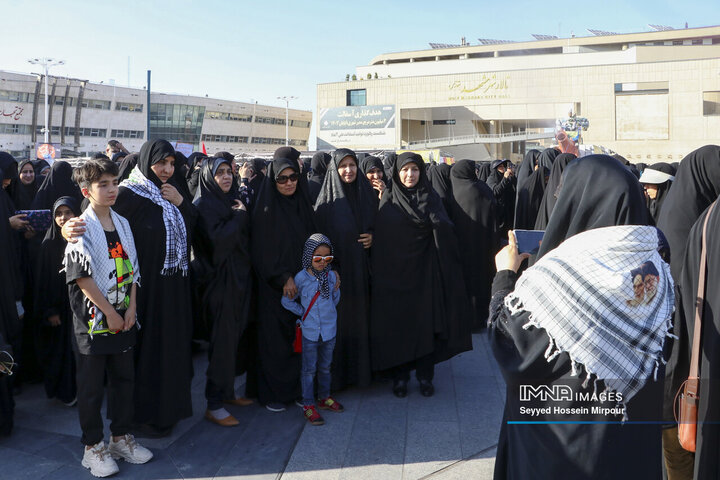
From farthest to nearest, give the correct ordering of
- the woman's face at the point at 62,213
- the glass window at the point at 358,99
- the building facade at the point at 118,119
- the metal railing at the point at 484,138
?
the glass window at the point at 358,99 < the metal railing at the point at 484,138 < the building facade at the point at 118,119 < the woman's face at the point at 62,213

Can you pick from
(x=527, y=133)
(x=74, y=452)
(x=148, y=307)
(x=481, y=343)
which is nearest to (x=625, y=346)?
(x=148, y=307)

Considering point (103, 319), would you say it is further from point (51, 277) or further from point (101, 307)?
point (51, 277)

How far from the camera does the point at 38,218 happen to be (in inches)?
165

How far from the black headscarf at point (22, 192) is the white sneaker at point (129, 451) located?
9.45 ft

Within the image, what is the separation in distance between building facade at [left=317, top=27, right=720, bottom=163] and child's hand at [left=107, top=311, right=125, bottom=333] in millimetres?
50148

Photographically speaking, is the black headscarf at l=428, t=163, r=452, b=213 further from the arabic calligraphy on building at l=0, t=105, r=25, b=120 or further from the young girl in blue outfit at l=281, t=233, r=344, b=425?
the arabic calligraphy on building at l=0, t=105, r=25, b=120

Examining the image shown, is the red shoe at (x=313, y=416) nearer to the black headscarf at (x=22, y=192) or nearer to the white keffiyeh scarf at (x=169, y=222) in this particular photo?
the white keffiyeh scarf at (x=169, y=222)

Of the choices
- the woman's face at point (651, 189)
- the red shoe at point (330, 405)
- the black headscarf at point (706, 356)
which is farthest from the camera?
the woman's face at point (651, 189)

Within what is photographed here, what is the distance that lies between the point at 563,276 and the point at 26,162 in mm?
6326

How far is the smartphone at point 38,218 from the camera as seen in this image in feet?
13.6

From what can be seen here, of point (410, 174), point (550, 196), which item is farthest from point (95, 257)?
point (550, 196)

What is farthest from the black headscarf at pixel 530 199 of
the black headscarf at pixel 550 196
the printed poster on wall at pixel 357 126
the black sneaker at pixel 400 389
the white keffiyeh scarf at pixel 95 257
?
the printed poster on wall at pixel 357 126

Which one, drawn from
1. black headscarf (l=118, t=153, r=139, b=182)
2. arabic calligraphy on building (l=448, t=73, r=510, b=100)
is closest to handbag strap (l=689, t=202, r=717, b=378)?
black headscarf (l=118, t=153, r=139, b=182)

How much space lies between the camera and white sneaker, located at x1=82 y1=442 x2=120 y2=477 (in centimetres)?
315
